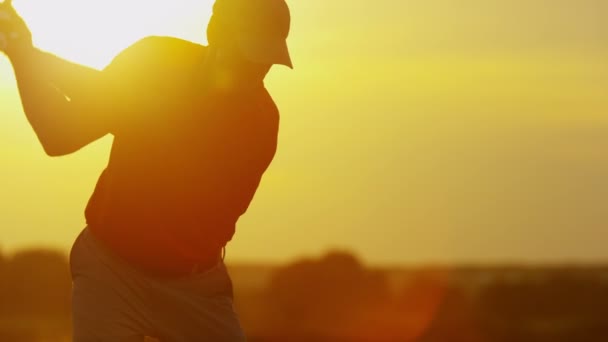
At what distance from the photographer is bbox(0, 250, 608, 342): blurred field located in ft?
153

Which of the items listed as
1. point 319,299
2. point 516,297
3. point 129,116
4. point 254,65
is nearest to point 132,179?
point 129,116

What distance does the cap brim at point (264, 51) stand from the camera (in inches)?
303

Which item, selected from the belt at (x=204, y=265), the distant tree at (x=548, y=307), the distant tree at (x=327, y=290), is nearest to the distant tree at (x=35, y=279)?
the distant tree at (x=327, y=290)

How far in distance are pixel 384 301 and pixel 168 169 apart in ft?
163

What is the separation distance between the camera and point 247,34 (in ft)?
25.4

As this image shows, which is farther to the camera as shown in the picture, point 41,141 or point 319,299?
point 319,299

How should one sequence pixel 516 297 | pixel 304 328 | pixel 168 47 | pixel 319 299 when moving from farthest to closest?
pixel 516 297, pixel 319 299, pixel 304 328, pixel 168 47

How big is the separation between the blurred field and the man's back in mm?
34055

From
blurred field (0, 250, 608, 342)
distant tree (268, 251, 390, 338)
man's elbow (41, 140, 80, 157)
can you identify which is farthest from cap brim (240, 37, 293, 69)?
distant tree (268, 251, 390, 338)

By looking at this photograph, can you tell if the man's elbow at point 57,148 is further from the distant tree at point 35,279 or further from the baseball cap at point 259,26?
the distant tree at point 35,279

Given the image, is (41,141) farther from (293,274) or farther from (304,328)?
(293,274)

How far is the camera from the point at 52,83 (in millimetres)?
7207

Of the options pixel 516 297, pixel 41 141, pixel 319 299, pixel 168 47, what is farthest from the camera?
pixel 516 297

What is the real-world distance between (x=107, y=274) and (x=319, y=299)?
51.0 metres
